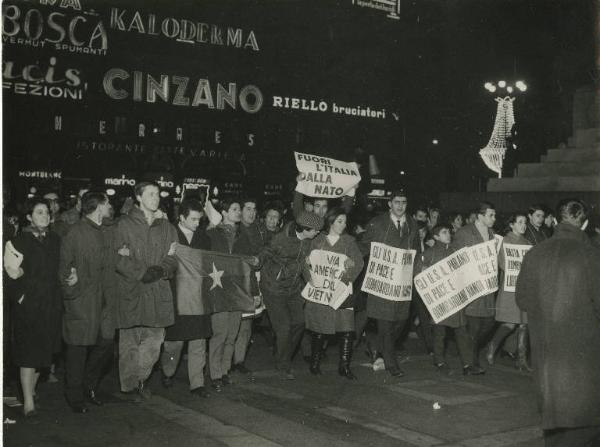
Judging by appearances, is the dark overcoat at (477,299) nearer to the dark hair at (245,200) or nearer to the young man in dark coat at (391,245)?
the young man in dark coat at (391,245)

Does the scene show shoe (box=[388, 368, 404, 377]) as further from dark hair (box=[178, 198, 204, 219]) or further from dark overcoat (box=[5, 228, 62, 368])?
dark overcoat (box=[5, 228, 62, 368])

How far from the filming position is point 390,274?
8680mm

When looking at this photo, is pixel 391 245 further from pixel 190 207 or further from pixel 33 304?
pixel 33 304

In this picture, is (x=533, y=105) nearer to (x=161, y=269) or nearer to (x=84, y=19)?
(x=84, y=19)

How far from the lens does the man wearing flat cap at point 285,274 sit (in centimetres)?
830

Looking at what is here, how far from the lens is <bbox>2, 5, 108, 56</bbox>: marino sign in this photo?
127 feet

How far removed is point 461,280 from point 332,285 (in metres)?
1.63

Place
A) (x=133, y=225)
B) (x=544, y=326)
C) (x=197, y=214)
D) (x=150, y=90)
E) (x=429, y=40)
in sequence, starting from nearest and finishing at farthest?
(x=544, y=326) < (x=133, y=225) < (x=197, y=214) < (x=150, y=90) < (x=429, y=40)

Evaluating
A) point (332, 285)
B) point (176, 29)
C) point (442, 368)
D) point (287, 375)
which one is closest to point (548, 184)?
point (442, 368)

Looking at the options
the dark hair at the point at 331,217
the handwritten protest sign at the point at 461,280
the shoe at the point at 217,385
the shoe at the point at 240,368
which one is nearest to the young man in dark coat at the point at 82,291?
the shoe at the point at 217,385

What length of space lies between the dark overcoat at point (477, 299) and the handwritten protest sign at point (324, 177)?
2.58 metres

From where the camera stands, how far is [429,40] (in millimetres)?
62500

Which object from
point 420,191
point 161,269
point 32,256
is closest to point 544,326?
point 161,269

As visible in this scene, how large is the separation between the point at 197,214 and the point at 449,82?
Answer: 58084 millimetres
